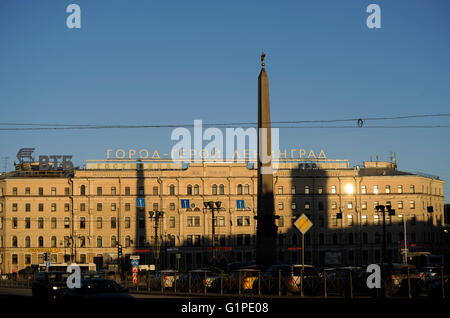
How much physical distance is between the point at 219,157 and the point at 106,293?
64670 millimetres

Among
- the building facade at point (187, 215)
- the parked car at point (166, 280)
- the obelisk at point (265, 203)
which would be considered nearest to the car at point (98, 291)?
the obelisk at point (265, 203)

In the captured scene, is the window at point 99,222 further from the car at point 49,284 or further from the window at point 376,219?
the car at point 49,284

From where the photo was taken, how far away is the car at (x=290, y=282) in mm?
31272

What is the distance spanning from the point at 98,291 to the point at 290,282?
14.3 metres

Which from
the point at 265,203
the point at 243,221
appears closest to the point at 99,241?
the point at 243,221

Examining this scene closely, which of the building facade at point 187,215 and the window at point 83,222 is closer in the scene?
the building facade at point 187,215

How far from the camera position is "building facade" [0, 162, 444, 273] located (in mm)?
84000

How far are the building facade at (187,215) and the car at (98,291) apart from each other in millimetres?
61449

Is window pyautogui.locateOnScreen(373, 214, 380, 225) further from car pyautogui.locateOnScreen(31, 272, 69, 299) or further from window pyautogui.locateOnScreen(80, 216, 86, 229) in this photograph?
car pyautogui.locateOnScreen(31, 272, 69, 299)
